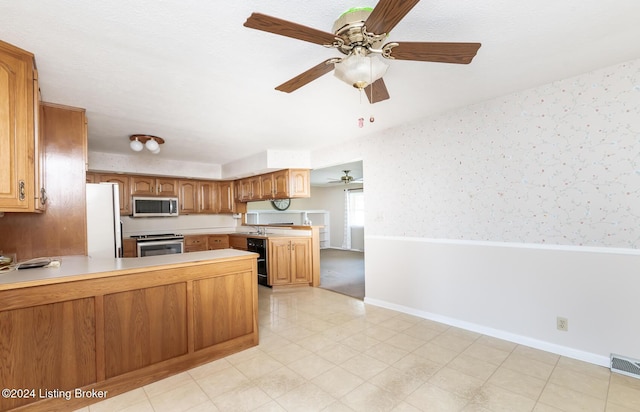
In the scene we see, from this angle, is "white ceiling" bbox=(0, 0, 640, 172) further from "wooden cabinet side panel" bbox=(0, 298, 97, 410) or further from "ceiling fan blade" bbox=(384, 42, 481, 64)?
"wooden cabinet side panel" bbox=(0, 298, 97, 410)

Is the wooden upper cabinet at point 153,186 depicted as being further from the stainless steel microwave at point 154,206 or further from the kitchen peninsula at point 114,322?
the kitchen peninsula at point 114,322

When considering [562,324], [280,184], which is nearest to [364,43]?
[562,324]

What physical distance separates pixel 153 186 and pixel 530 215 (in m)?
5.87

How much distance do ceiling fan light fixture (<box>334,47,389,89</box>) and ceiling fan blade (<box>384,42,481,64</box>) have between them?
0.13 metres

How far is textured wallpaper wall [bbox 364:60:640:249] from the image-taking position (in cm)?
222

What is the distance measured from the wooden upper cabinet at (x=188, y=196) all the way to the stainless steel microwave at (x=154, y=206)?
0.68 feet

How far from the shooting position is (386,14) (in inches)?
47.0

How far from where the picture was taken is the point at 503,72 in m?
2.26

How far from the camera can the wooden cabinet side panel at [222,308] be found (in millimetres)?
2365

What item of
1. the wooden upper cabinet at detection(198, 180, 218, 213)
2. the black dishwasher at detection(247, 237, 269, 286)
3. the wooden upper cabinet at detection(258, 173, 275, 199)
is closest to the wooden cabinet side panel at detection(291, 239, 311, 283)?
the black dishwasher at detection(247, 237, 269, 286)

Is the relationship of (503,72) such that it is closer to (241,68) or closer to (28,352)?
(241,68)

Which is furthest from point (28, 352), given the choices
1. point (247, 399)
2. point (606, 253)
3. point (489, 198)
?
point (606, 253)

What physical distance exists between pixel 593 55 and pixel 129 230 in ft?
21.8

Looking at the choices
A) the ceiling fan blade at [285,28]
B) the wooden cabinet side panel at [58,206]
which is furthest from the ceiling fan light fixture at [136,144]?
the ceiling fan blade at [285,28]
